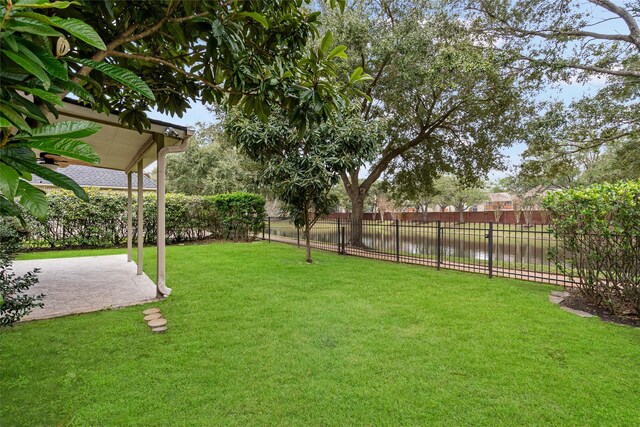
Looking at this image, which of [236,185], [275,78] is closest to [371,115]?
[275,78]

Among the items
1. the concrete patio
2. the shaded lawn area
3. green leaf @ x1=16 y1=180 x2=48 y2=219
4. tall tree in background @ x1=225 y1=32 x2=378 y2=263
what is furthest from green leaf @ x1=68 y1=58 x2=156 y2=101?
tall tree in background @ x1=225 y1=32 x2=378 y2=263

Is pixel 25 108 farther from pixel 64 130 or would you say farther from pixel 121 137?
pixel 121 137

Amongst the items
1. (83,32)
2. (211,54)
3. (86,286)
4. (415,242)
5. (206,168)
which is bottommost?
(86,286)

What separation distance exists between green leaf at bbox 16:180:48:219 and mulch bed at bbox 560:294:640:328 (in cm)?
563

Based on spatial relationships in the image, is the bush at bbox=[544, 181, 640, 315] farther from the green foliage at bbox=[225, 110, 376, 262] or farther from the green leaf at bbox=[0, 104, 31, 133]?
the green leaf at bbox=[0, 104, 31, 133]

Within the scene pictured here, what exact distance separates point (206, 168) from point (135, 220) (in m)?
13.2

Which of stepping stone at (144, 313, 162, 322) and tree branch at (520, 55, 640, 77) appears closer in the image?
stepping stone at (144, 313, 162, 322)

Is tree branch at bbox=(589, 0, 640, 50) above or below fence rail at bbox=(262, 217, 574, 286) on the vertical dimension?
above

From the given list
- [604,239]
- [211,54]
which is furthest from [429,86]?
[211,54]

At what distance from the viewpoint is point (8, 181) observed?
71cm

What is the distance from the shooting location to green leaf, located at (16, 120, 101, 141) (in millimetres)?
829

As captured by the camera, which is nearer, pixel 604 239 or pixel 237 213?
pixel 604 239

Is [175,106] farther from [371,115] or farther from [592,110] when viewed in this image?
[592,110]

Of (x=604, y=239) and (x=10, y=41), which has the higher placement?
(x=10, y=41)
